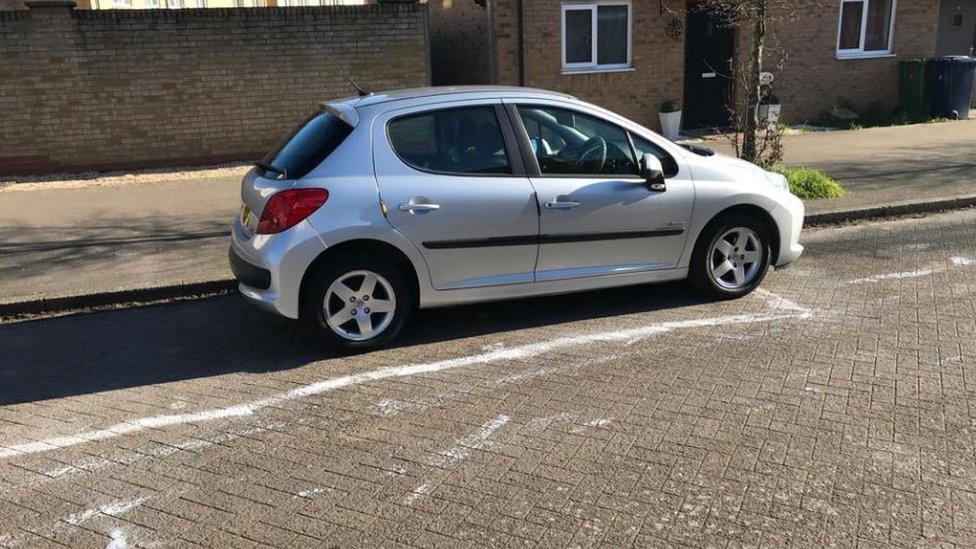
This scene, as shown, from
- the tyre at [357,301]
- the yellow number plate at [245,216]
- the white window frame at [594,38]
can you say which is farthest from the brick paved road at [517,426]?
the white window frame at [594,38]

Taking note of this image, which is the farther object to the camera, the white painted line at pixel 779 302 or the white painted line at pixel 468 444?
the white painted line at pixel 779 302

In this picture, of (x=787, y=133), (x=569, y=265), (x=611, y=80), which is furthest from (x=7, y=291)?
(x=787, y=133)

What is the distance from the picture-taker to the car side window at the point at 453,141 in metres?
5.20

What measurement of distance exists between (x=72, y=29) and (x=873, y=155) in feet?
37.2

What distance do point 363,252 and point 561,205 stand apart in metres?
1.33

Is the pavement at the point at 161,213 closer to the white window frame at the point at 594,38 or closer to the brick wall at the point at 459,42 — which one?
the white window frame at the point at 594,38

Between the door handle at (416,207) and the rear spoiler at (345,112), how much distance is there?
614 millimetres

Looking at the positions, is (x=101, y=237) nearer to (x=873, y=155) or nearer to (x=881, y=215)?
(x=881, y=215)

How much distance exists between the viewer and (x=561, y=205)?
17.6 ft

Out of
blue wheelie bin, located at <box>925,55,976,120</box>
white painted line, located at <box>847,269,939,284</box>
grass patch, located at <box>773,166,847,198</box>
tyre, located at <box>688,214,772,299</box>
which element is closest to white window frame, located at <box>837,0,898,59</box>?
blue wheelie bin, located at <box>925,55,976,120</box>

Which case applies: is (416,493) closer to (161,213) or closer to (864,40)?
(161,213)

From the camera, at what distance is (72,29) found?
11.1m

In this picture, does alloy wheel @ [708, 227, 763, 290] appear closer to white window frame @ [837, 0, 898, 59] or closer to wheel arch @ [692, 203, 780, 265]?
wheel arch @ [692, 203, 780, 265]

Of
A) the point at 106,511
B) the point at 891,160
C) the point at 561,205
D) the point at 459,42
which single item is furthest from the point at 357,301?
the point at 459,42
